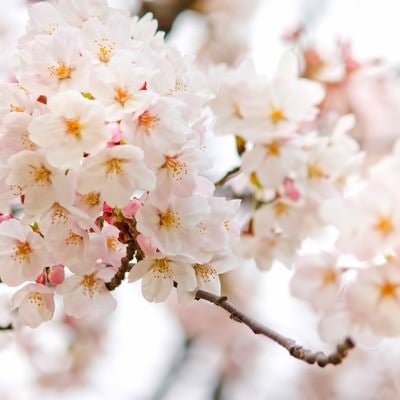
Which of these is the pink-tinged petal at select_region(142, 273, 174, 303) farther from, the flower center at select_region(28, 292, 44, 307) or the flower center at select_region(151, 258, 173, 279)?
the flower center at select_region(28, 292, 44, 307)

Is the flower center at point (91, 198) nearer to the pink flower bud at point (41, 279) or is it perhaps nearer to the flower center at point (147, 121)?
the flower center at point (147, 121)

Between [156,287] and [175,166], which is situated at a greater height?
[175,166]

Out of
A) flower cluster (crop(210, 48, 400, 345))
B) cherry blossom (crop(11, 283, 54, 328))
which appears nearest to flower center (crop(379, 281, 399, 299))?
flower cluster (crop(210, 48, 400, 345))

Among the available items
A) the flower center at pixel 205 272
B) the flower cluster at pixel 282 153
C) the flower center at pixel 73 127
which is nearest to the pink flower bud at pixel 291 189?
the flower cluster at pixel 282 153

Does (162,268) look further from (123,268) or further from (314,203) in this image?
(314,203)

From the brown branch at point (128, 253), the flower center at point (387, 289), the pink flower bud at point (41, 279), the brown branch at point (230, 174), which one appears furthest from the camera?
the brown branch at point (230, 174)

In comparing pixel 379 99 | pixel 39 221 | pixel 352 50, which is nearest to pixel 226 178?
pixel 39 221

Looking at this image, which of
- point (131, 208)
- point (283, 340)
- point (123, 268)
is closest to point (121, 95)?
point (131, 208)

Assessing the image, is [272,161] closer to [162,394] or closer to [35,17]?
[35,17]
